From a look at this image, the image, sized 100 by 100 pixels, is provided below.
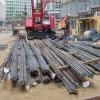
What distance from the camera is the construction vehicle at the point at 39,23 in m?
23.8

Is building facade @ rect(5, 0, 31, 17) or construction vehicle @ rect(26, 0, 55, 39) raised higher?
building facade @ rect(5, 0, 31, 17)

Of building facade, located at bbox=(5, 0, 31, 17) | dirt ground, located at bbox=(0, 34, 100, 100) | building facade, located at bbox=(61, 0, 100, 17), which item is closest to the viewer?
dirt ground, located at bbox=(0, 34, 100, 100)

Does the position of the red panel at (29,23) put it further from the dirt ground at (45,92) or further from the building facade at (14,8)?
the building facade at (14,8)

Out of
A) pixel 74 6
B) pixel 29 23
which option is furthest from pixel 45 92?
pixel 74 6

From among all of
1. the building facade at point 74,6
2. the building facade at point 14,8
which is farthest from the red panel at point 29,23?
the building facade at point 14,8

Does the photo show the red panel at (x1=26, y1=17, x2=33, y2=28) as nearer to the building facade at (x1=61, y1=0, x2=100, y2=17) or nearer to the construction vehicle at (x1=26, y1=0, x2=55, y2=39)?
the construction vehicle at (x1=26, y1=0, x2=55, y2=39)

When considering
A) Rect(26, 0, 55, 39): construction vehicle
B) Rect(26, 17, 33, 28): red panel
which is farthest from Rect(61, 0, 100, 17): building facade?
Rect(26, 17, 33, 28): red panel

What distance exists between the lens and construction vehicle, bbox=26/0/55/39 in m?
23.8

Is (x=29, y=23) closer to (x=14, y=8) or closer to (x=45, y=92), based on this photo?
(x=45, y=92)

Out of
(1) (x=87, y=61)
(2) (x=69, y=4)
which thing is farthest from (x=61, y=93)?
(2) (x=69, y=4)

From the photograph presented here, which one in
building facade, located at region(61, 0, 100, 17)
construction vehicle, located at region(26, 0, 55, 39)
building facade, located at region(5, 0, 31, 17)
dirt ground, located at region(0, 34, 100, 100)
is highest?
building facade, located at region(5, 0, 31, 17)

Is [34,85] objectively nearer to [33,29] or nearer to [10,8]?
[33,29]

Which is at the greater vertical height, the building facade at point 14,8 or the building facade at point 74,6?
the building facade at point 14,8

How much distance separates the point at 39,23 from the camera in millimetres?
24078
